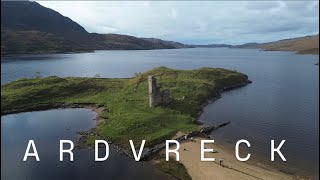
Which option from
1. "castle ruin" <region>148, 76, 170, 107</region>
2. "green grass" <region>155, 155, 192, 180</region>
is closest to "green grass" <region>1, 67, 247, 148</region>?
"castle ruin" <region>148, 76, 170, 107</region>

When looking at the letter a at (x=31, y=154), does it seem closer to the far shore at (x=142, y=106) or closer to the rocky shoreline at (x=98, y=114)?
the rocky shoreline at (x=98, y=114)

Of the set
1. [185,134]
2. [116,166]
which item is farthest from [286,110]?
[116,166]

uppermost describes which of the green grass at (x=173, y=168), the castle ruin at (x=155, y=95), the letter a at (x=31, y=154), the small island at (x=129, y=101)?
the castle ruin at (x=155, y=95)

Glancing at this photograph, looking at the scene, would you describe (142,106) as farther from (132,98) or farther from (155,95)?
(132,98)

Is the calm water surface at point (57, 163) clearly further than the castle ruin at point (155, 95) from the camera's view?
No

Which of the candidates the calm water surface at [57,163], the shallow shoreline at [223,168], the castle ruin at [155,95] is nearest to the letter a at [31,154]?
the calm water surface at [57,163]

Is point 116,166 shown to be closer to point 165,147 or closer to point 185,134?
point 165,147

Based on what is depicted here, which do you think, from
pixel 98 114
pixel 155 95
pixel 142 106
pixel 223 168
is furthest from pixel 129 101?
pixel 223 168

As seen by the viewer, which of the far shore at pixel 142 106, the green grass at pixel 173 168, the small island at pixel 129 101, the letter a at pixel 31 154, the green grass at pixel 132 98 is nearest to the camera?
the green grass at pixel 173 168
